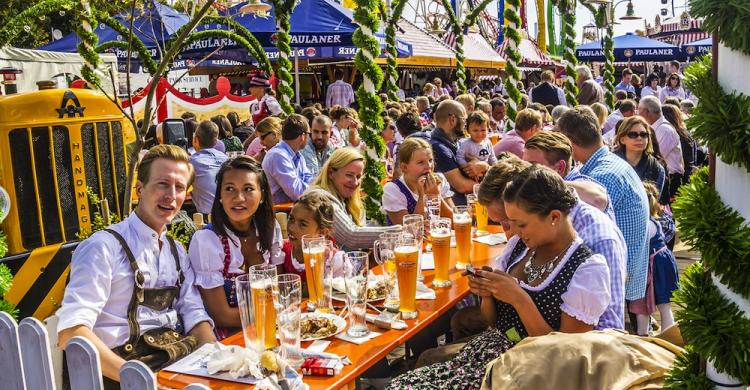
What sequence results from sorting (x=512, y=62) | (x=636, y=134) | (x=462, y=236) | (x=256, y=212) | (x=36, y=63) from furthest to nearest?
(x=36, y=63) < (x=512, y=62) < (x=636, y=134) < (x=462, y=236) < (x=256, y=212)

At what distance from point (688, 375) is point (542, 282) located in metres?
0.97

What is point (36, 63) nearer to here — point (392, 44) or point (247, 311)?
point (392, 44)

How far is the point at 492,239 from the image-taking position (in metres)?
3.90

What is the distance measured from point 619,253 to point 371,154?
254cm

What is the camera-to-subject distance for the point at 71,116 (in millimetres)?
4273

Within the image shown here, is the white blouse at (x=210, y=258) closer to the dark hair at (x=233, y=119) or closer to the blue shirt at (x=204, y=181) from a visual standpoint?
the blue shirt at (x=204, y=181)

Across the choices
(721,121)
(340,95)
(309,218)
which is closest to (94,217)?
(309,218)

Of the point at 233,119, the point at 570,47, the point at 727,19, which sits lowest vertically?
Result: the point at 233,119

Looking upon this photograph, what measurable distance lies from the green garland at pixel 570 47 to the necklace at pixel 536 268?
5823 millimetres

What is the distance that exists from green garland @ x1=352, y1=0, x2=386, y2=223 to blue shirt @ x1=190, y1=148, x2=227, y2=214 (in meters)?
1.62

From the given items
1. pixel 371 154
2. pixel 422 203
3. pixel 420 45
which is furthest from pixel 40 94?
pixel 420 45

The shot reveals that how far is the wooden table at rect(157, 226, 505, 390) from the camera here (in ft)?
6.57

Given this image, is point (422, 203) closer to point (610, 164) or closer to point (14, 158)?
point (610, 164)

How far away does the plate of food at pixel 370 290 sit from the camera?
275cm
